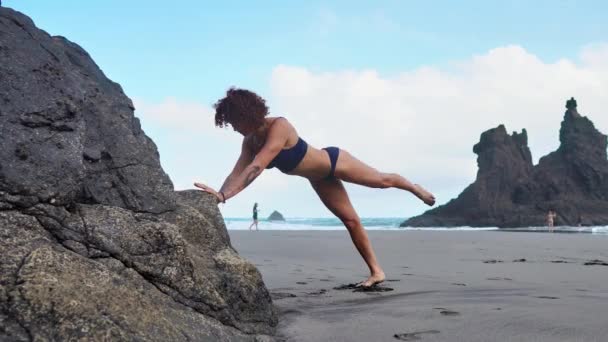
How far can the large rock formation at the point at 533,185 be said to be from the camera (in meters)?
43.3

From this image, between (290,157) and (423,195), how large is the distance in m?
1.54

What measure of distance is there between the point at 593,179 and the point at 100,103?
50525 mm

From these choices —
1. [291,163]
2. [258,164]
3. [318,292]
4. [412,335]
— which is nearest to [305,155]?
[291,163]

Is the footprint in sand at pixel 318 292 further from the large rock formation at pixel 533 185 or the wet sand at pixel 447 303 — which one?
the large rock formation at pixel 533 185

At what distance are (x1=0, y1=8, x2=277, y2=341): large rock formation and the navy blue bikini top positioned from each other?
119 centimetres

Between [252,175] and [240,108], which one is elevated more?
[240,108]

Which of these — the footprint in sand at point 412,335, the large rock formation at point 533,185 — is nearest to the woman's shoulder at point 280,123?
the footprint in sand at point 412,335

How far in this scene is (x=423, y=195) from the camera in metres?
5.24

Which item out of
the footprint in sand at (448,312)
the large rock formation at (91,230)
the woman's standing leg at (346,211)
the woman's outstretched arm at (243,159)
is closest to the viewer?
the large rock formation at (91,230)

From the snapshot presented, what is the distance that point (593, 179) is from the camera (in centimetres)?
4688

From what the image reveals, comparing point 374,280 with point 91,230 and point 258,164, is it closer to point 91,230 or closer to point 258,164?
point 258,164

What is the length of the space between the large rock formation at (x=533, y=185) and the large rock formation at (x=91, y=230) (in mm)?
41847

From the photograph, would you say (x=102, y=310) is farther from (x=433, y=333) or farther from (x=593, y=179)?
(x=593, y=179)

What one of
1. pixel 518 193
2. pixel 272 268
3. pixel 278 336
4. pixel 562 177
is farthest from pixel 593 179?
pixel 278 336
